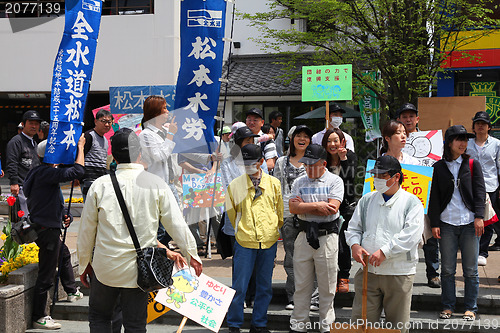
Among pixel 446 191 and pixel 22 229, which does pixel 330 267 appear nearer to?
pixel 446 191

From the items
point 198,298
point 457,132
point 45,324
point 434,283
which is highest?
point 457,132

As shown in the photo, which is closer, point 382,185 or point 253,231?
point 382,185

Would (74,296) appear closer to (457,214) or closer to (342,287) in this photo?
(342,287)

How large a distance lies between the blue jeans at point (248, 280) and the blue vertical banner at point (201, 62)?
1669 mm

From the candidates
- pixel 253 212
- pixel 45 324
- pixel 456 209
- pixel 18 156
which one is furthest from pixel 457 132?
pixel 18 156

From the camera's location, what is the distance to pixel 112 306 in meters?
4.22

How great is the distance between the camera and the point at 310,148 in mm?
5285

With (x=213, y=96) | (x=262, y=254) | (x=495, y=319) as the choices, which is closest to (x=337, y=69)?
(x=213, y=96)

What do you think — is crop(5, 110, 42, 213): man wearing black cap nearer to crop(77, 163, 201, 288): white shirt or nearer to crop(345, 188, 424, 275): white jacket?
crop(77, 163, 201, 288): white shirt

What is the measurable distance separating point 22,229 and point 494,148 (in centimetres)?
627

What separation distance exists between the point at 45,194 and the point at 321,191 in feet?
9.67

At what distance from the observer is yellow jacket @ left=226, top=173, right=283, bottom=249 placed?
5.47 metres

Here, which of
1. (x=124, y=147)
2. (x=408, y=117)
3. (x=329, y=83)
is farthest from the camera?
(x=329, y=83)

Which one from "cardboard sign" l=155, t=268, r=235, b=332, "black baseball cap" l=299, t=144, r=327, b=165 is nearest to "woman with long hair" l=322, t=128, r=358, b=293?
"black baseball cap" l=299, t=144, r=327, b=165
